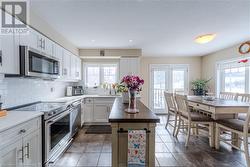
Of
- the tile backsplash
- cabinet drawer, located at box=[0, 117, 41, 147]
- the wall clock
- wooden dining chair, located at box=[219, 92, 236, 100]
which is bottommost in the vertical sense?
cabinet drawer, located at box=[0, 117, 41, 147]

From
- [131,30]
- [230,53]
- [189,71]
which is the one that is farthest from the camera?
[189,71]

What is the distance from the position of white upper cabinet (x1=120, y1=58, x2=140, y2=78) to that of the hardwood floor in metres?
2.23

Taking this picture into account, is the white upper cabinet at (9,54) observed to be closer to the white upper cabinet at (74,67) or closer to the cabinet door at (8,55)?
the cabinet door at (8,55)

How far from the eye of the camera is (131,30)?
10.9ft

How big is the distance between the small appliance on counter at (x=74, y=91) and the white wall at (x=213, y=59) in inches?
183

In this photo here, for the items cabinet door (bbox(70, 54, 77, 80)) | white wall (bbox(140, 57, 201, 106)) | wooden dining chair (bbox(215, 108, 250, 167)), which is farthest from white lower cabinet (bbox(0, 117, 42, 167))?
white wall (bbox(140, 57, 201, 106))

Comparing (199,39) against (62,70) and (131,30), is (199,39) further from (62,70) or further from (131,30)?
(62,70)

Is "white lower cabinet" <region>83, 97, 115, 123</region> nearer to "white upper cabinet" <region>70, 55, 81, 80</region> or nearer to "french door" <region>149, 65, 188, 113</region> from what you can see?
"white upper cabinet" <region>70, 55, 81, 80</region>

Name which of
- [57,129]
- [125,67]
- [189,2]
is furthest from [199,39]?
[57,129]

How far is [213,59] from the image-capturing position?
561 cm

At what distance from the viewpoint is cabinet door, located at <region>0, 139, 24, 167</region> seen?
1.39 metres

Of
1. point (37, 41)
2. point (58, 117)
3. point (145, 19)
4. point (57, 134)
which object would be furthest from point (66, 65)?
point (145, 19)

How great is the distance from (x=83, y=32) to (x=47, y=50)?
2.99 ft

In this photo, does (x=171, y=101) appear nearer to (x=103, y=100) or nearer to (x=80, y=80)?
(x=103, y=100)
